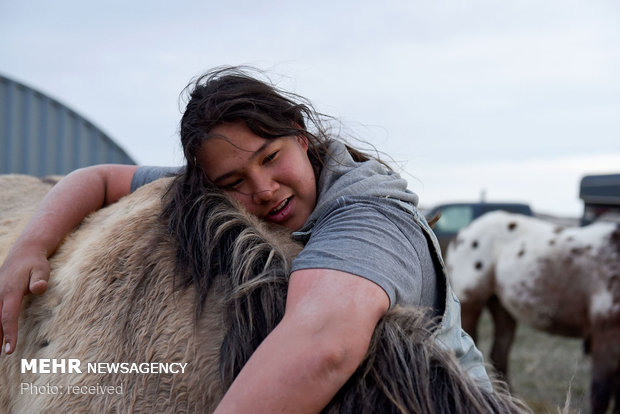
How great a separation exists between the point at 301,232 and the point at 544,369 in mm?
6765

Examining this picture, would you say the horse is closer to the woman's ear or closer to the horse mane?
the horse mane

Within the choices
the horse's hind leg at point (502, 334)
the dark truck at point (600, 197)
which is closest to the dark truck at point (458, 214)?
the dark truck at point (600, 197)

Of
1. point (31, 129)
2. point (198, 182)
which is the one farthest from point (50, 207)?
point (31, 129)

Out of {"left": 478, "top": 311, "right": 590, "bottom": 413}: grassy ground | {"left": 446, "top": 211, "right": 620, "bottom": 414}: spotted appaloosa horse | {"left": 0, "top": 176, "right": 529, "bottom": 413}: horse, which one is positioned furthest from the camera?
{"left": 478, "top": 311, "right": 590, "bottom": 413}: grassy ground

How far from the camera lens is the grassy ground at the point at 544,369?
19.3 feet

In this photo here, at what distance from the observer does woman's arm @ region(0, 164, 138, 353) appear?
1370mm

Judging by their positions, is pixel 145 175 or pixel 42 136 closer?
pixel 145 175

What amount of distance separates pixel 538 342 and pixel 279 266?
882 centimetres

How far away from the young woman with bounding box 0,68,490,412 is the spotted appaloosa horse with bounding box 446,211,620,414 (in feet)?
16.6

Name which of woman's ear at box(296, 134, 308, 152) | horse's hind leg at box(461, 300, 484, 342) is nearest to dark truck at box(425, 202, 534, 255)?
horse's hind leg at box(461, 300, 484, 342)

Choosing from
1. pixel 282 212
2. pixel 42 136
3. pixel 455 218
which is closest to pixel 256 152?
pixel 282 212

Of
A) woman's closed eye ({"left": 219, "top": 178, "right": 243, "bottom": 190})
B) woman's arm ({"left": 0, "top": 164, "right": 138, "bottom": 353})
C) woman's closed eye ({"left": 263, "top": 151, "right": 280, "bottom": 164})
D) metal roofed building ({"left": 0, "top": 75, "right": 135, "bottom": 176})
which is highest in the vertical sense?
woman's closed eye ({"left": 263, "top": 151, "right": 280, "bottom": 164})

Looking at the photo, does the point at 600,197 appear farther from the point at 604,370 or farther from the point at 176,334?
the point at 176,334

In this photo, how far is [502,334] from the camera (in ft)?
23.7
